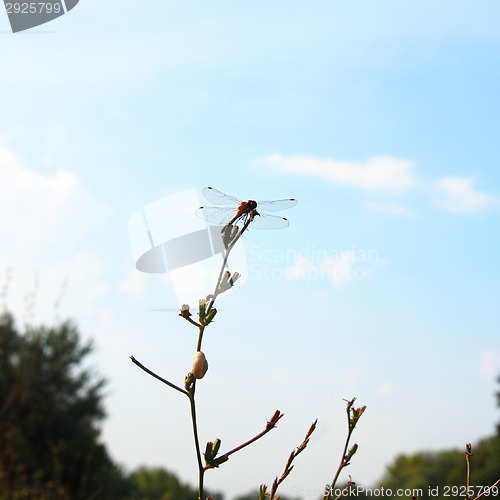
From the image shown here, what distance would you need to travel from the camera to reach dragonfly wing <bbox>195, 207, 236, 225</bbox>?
2044 millimetres

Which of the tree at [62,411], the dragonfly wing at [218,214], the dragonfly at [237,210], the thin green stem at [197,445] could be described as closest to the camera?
the thin green stem at [197,445]

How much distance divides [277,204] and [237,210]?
0.75 meters

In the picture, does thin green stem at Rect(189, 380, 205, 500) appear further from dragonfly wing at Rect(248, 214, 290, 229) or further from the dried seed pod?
dragonfly wing at Rect(248, 214, 290, 229)

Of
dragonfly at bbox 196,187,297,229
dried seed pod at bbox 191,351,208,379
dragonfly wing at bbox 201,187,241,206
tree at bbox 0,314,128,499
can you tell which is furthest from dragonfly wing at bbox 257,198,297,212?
tree at bbox 0,314,128,499

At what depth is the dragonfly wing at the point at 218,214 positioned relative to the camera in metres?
2.04

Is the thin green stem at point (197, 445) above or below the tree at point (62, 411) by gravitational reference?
below

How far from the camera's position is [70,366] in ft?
70.8

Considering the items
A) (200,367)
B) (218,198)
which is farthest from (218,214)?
(200,367)

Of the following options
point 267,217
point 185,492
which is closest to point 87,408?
point 185,492

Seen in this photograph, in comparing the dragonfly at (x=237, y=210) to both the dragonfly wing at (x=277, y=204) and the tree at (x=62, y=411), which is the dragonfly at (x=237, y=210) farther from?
the tree at (x=62, y=411)

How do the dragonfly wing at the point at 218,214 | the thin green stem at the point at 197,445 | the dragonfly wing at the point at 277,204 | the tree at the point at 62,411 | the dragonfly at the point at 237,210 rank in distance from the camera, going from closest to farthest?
the thin green stem at the point at 197,445
the dragonfly at the point at 237,210
the dragonfly wing at the point at 218,214
the dragonfly wing at the point at 277,204
the tree at the point at 62,411

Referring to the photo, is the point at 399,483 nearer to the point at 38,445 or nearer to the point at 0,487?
the point at 38,445

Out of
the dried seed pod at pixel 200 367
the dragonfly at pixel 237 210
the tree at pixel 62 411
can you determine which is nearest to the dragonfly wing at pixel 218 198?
the dragonfly at pixel 237 210

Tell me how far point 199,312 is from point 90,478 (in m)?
17.3
